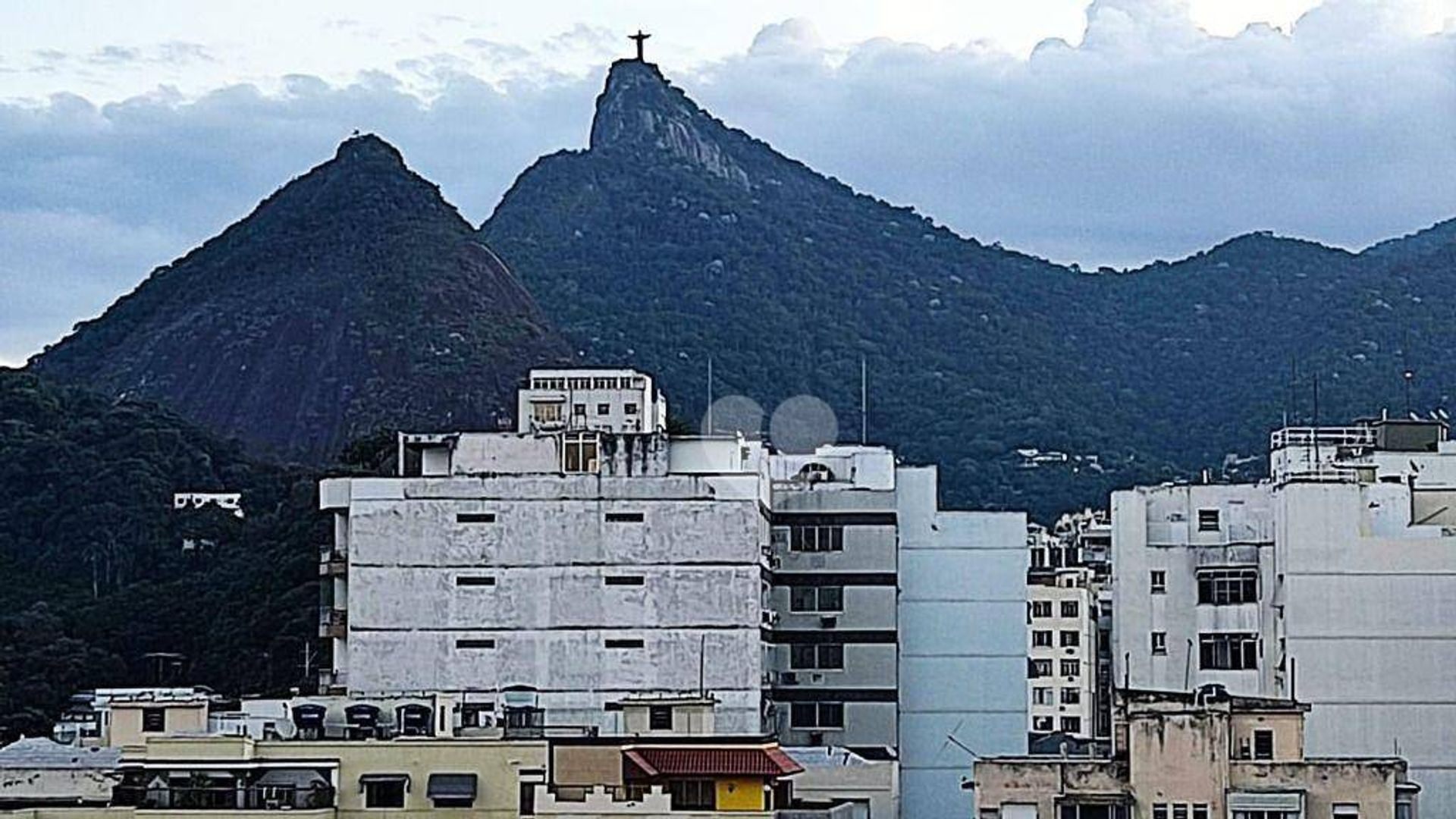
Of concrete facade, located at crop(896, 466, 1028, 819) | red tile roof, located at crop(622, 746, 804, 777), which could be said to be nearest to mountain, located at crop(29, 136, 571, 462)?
concrete facade, located at crop(896, 466, 1028, 819)

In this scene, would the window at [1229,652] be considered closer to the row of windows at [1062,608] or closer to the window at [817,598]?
the window at [817,598]

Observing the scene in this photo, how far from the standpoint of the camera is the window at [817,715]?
7350 centimetres

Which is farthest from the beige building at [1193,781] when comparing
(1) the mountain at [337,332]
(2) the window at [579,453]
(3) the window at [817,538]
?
(1) the mountain at [337,332]

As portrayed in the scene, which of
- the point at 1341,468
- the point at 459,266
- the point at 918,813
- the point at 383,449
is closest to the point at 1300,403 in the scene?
the point at 459,266

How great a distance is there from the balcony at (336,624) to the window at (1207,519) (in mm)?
24745

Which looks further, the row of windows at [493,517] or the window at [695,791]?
the row of windows at [493,517]

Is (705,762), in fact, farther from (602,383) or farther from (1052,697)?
(1052,697)

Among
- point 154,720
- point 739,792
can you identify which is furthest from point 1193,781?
point 154,720

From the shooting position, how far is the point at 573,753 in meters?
48.9

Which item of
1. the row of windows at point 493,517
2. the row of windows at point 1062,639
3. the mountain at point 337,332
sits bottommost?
the row of windows at point 1062,639

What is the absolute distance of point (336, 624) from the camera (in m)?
72.1

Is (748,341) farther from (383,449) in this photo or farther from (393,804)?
(393,804)

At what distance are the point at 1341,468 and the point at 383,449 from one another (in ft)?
138

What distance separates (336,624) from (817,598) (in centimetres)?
1352
